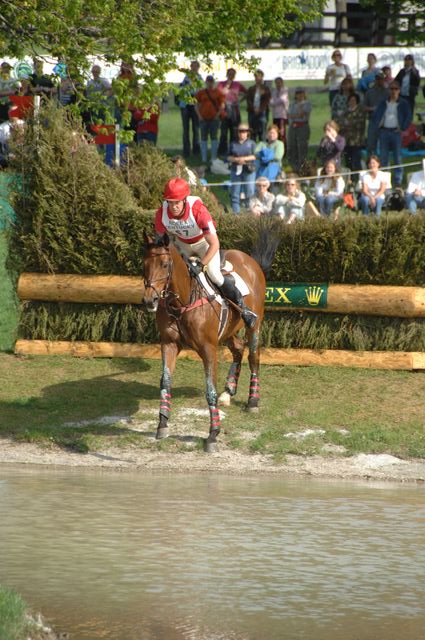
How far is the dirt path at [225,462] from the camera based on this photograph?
12461 millimetres

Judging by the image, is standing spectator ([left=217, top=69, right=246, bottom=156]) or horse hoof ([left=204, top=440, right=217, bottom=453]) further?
standing spectator ([left=217, top=69, right=246, bottom=156])

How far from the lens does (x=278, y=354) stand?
1606 cm

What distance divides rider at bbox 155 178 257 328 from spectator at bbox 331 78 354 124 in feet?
49.2

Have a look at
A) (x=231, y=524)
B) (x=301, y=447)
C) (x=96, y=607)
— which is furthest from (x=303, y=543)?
(x=301, y=447)

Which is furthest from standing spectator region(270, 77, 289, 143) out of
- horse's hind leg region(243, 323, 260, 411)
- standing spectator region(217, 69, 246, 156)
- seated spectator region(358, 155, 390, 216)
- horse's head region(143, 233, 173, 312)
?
horse's head region(143, 233, 173, 312)

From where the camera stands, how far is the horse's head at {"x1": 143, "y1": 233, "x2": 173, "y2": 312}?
12.4 meters

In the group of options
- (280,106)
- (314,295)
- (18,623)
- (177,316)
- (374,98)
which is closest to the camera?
(18,623)

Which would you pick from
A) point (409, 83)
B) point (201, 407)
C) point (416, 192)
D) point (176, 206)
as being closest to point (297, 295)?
point (201, 407)

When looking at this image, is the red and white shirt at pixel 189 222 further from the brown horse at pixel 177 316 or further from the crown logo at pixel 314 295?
the crown logo at pixel 314 295

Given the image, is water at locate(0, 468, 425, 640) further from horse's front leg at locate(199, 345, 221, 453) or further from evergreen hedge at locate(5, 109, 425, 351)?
evergreen hedge at locate(5, 109, 425, 351)

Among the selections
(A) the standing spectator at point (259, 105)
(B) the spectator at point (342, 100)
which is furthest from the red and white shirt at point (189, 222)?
(A) the standing spectator at point (259, 105)

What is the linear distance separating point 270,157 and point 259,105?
5.48m

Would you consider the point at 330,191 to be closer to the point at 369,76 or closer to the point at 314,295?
the point at 314,295

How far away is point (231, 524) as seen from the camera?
1019 centimetres
